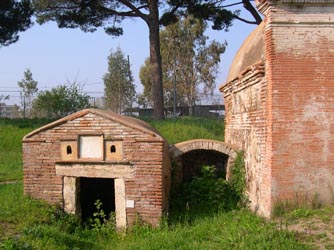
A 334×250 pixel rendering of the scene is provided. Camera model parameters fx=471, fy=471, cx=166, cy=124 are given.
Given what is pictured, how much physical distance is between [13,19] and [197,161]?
41.3ft

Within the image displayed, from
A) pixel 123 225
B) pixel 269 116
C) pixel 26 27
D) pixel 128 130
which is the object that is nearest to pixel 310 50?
pixel 269 116

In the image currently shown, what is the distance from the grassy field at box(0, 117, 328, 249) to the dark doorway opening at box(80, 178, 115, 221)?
1617mm

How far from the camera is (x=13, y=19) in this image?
68.8 ft

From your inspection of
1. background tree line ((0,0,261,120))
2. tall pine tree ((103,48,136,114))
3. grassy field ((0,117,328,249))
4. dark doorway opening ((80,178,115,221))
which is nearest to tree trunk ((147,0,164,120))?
background tree line ((0,0,261,120))

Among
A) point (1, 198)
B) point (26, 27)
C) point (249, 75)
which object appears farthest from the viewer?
point (26, 27)

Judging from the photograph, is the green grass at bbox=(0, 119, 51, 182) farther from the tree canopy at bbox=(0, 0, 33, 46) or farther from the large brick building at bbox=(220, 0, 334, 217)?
the large brick building at bbox=(220, 0, 334, 217)

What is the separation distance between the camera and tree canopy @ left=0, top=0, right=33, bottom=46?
20828mm

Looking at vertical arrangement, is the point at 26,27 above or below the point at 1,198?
above

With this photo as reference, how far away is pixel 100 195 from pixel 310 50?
21.3 ft

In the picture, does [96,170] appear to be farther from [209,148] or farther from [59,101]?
[59,101]

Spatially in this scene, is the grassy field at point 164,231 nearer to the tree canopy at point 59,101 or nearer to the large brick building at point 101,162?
the large brick building at point 101,162

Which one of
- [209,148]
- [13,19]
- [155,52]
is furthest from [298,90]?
[13,19]

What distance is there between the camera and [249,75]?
9672 mm

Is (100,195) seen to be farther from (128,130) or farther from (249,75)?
(249,75)
